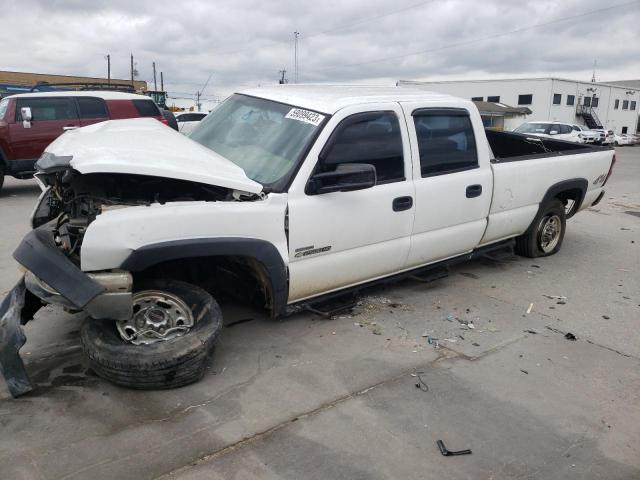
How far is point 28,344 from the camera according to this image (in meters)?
3.81

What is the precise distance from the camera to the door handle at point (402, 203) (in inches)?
165

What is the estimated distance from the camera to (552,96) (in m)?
47.7

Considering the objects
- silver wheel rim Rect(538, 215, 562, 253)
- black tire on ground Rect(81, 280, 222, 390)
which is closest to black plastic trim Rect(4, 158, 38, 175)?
black tire on ground Rect(81, 280, 222, 390)

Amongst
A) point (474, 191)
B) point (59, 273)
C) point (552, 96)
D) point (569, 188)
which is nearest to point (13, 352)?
point (59, 273)

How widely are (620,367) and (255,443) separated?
2706mm

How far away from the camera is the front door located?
3.72 m

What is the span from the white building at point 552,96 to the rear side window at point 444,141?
4159cm

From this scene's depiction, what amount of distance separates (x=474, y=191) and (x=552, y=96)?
4874 cm

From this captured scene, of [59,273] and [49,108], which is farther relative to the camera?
[49,108]

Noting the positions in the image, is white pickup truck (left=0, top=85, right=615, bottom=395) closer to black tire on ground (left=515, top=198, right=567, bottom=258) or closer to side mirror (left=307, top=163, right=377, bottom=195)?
side mirror (left=307, top=163, right=377, bottom=195)

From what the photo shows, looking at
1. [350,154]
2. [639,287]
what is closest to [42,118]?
[350,154]

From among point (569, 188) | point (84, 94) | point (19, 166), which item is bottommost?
point (19, 166)

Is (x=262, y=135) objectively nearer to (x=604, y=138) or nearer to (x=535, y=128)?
(x=535, y=128)

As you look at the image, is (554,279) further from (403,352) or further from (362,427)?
(362,427)
